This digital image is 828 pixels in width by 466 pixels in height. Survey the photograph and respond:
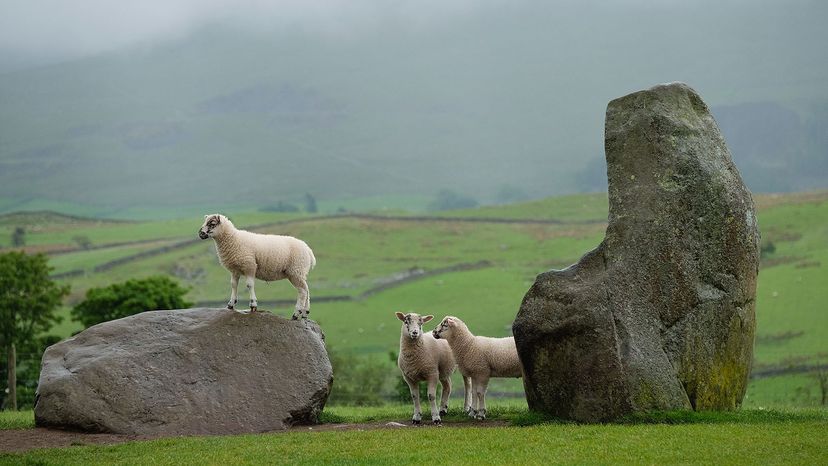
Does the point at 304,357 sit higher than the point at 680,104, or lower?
lower

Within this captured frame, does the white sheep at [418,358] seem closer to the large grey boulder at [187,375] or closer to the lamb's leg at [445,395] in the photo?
the lamb's leg at [445,395]

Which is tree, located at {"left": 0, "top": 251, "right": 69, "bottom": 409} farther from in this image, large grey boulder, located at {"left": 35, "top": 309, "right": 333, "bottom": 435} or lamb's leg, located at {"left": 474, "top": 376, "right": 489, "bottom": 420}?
lamb's leg, located at {"left": 474, "top": 376, "right": 489, "bottom": 420}

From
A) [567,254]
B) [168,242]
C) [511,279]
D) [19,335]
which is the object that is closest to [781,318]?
[511,279]

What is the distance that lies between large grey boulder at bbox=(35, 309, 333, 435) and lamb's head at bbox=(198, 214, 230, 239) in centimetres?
211

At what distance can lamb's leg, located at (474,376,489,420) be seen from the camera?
940 inches

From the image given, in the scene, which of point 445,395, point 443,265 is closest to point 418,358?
point 445,395

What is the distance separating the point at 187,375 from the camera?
2377 cm

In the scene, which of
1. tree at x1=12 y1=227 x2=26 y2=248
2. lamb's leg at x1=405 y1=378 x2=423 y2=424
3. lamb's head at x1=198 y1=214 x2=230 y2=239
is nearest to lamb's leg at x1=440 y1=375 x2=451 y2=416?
lamb's leg at x1=405 y1=378 x2=423 y2=424

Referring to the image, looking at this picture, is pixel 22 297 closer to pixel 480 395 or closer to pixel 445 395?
pixel 445 395

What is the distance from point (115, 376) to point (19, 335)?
29.4 m

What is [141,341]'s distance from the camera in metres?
24.2

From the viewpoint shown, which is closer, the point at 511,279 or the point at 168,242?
the point at 511,279

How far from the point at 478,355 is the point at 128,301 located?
31.5 m

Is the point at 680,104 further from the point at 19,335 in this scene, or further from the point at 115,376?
the point at 19,335
